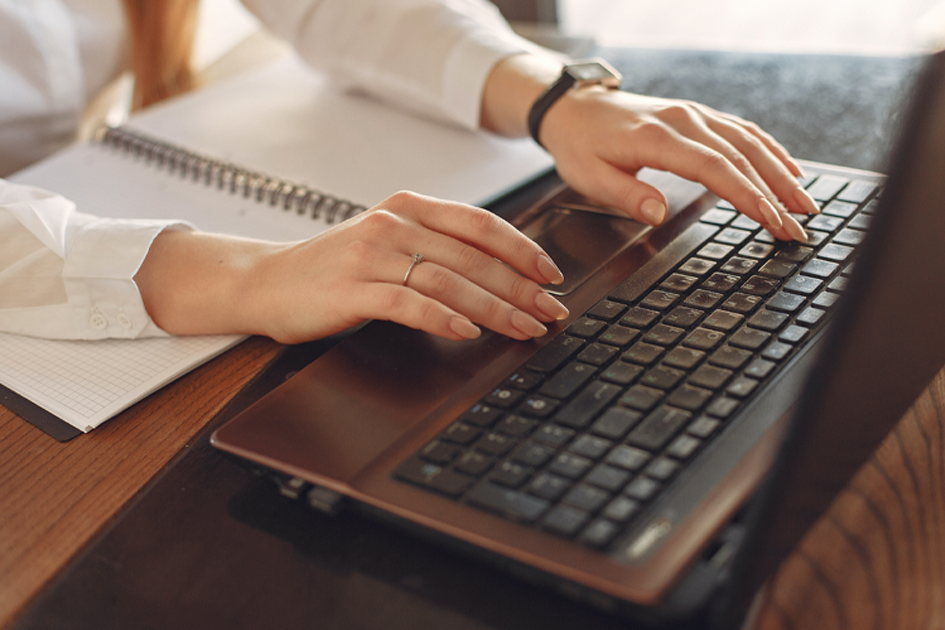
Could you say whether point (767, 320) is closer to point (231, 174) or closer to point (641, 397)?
point (641, 397)

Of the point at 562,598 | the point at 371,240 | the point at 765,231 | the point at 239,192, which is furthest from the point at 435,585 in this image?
the point at 239,192

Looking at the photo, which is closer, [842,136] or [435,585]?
[435,585]

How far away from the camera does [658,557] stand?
297 mm

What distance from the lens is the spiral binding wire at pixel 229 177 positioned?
0.67 meters

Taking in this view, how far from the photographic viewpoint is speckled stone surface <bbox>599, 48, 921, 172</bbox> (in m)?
0.74

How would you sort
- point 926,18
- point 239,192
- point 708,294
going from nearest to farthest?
point 926,18 → point 708,294 → point 239,192

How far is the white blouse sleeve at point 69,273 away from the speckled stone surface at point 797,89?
601 mm

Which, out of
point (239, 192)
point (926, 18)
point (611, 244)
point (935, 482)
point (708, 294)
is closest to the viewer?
point (926, 18)

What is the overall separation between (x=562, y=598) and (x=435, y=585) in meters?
0.06

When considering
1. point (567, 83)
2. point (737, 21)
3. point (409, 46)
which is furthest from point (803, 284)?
point (737, 21)

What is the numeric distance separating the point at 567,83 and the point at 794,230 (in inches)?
11.8

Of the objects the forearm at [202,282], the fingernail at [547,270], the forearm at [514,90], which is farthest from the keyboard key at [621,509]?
the forearm at [514,90]

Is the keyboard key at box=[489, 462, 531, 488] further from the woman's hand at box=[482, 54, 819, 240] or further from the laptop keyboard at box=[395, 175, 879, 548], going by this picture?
the woman's hand at box=[482, 54, 819, 240]

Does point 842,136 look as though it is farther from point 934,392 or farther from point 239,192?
point 239,192
